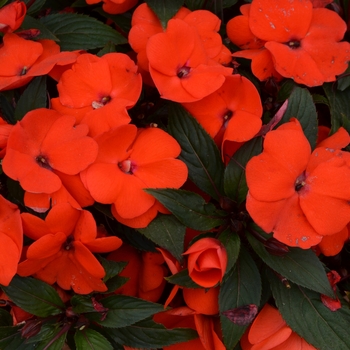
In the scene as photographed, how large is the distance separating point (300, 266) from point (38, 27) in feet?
2.87

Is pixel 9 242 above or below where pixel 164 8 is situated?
below

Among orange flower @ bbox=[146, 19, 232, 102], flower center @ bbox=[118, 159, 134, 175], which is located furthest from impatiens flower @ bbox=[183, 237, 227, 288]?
orange flower @ bbox=[146, 19, 232, 102]

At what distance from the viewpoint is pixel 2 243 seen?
101cm

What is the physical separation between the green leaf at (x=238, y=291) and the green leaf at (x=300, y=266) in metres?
0.07

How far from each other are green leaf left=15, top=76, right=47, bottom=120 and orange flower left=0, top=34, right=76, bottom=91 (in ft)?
0.06

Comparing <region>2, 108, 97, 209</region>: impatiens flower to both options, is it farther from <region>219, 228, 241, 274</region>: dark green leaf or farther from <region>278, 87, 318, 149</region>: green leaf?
<region>278, 87, 318, 149</region>: green leaf

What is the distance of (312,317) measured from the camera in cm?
118

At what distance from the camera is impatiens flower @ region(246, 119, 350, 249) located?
1004 millimetres

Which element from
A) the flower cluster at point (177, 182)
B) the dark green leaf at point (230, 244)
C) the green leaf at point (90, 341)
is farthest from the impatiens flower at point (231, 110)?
the green leaf at point (90, 341)

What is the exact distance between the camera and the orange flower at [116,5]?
1332 millimetres

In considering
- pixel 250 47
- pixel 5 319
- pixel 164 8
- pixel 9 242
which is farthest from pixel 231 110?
pixel 5 319

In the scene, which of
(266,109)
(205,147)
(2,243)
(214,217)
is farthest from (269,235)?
(2,243)

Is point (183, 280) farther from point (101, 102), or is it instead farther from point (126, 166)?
point (101, 102)

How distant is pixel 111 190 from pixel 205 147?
249mm
